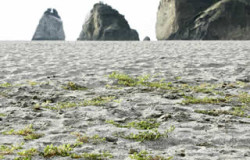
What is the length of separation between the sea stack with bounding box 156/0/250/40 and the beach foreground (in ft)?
199

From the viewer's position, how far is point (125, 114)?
5199mm

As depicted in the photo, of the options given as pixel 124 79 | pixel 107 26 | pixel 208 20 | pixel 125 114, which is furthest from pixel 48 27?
pixel 125 114

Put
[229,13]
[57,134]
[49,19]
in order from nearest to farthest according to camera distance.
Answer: [57,134] → [229,13] → [49,19]

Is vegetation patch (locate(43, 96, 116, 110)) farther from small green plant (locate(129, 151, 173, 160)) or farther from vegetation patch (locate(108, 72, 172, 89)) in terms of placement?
small green plant (locate(129, 151, 173, 160))

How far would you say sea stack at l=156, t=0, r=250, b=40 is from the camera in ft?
219

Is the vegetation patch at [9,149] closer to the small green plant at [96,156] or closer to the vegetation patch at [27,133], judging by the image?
the vegetation patch at [27,133]

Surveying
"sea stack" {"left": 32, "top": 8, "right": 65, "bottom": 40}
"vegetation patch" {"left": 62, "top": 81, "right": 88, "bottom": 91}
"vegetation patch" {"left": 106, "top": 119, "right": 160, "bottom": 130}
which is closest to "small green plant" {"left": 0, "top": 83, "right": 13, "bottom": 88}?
"vegetation patch" {"left": 62, "top": 81, "right": 88, "bottom": 91}

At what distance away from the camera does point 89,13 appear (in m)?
96.6

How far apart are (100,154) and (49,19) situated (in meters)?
136

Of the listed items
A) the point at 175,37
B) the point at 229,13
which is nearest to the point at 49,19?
the point at 175,37

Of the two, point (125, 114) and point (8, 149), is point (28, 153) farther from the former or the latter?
point (125, 114)

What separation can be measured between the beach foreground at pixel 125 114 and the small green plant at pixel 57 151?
0.01m

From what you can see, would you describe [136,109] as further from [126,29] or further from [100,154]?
[126,29]

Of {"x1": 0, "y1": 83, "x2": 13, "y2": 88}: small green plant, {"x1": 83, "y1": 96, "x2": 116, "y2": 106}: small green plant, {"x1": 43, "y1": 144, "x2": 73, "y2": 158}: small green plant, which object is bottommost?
{"x1": 83, "y1": 96, "x2": 116, "y2": 106}: small green plant
